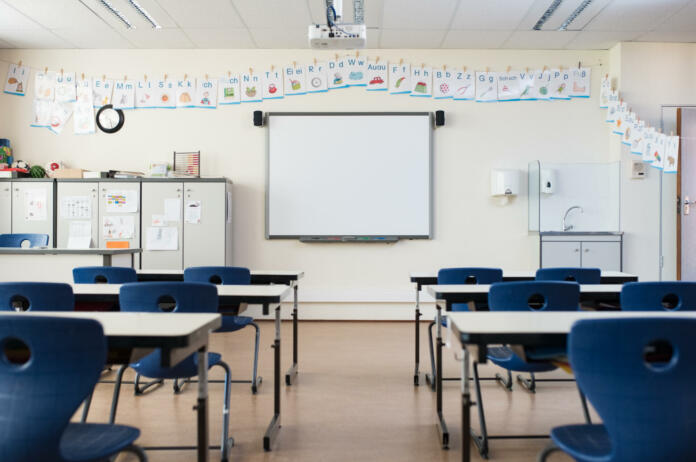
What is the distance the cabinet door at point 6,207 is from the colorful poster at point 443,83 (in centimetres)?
481

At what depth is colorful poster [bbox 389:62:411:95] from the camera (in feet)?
17.3

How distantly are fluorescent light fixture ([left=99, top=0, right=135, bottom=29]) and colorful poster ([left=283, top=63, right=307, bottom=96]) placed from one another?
1672 millimetres

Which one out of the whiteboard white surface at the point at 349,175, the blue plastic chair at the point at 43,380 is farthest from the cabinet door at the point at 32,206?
the blue plastic chair at the point at 43,380

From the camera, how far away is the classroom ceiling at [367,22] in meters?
4.31

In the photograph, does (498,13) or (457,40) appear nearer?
(498,13)

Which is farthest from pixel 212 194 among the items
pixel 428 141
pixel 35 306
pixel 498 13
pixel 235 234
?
pixel 498 13

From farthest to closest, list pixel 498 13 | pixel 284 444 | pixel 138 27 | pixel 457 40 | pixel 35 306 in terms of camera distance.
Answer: pixel 457 40 < pixel 138 27 < pixel 498 13 < pixel 284 444 < pixel 35 306

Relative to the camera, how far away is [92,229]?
4844 mm

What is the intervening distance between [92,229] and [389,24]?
3.82m

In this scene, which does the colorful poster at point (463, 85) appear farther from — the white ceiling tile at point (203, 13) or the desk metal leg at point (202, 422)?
the desk metal leg at point (202, 422)

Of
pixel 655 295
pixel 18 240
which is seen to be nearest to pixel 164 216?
pixel 18 240

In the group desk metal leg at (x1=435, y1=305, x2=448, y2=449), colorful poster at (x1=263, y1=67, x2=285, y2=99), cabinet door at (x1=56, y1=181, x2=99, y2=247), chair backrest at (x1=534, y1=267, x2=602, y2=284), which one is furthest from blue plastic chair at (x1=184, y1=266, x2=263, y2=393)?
colorful poster at (x1=263, y1=67, x2=285, y2=99)

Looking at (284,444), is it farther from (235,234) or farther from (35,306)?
(235,234)

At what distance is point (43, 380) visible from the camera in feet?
3.29
